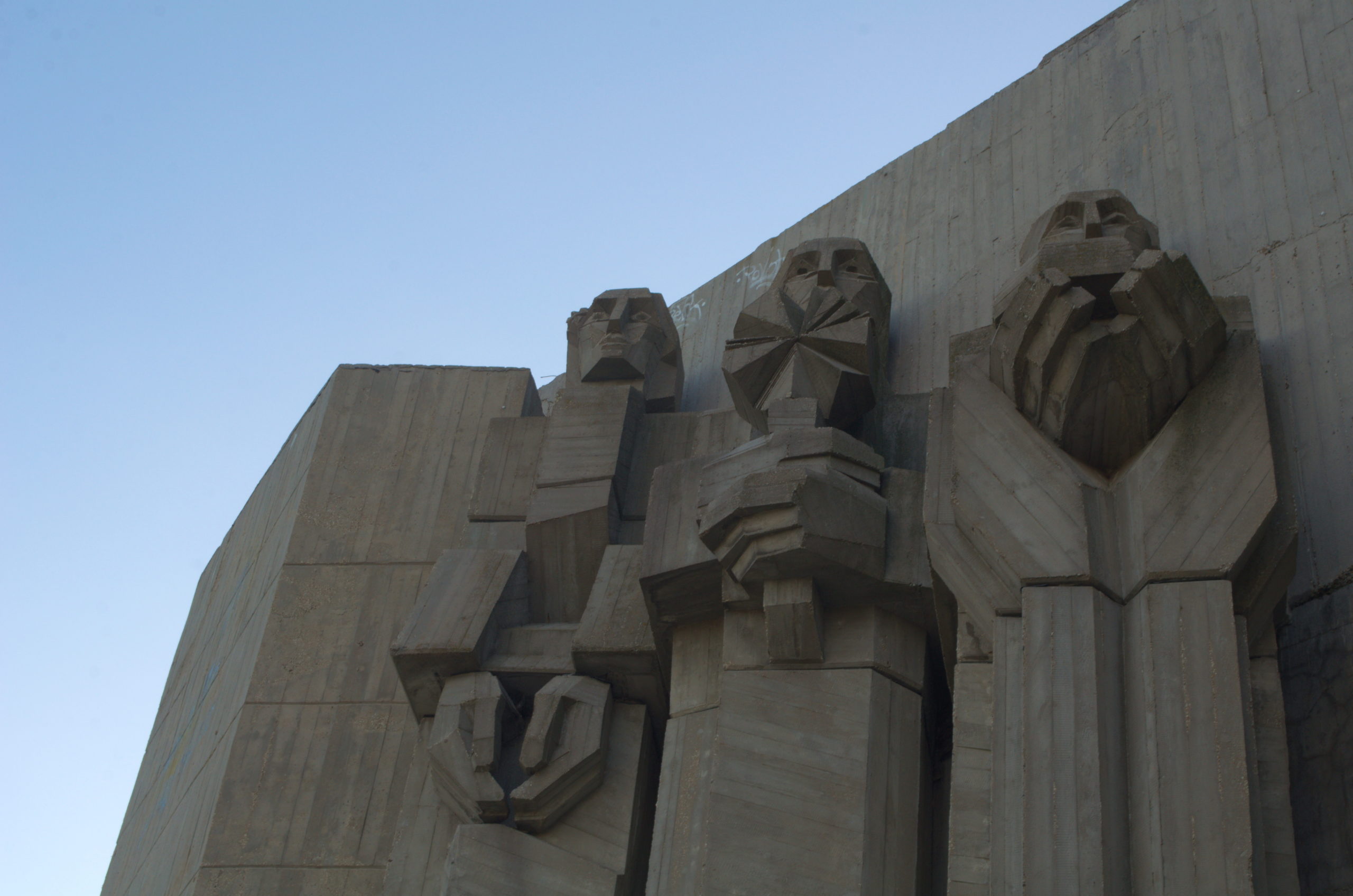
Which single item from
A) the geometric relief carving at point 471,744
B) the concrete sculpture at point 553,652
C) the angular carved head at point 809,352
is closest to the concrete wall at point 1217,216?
the angular carved head at point 809,352

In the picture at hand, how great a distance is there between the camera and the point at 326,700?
289 inches

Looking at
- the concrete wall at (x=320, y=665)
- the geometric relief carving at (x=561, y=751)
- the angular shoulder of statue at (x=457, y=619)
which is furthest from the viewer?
the concrete wall at (x=320, y=665)

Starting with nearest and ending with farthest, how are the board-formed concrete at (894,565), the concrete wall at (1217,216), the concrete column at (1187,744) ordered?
the concrete column at (1187,744) → the board-formed concrete at (894,565) → the concrete wall at (1217,216)

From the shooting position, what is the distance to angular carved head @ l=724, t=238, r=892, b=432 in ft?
21.5

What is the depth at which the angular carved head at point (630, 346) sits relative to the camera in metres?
7.64

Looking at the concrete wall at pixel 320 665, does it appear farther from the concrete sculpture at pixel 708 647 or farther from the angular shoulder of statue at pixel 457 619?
the concrete sculpture at pixel 708 647

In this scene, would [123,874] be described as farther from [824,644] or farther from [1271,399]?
[1271,399]

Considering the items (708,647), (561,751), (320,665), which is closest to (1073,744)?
(708,647)

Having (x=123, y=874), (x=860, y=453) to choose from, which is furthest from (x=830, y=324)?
(x=123, y=874)

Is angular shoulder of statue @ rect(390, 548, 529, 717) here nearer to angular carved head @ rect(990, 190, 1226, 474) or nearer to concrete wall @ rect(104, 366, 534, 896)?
concrete wall @ rect(104, 366, 534, 896)

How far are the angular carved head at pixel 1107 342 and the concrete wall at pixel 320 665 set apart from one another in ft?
11.0

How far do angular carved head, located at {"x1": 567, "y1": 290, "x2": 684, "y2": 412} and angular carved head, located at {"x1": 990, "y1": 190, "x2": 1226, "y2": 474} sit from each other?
301 cm

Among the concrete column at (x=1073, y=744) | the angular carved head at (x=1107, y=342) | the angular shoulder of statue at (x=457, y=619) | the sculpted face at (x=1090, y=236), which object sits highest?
the sculpted face at (x=1090, y=236)

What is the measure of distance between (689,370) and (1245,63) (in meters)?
3.75
